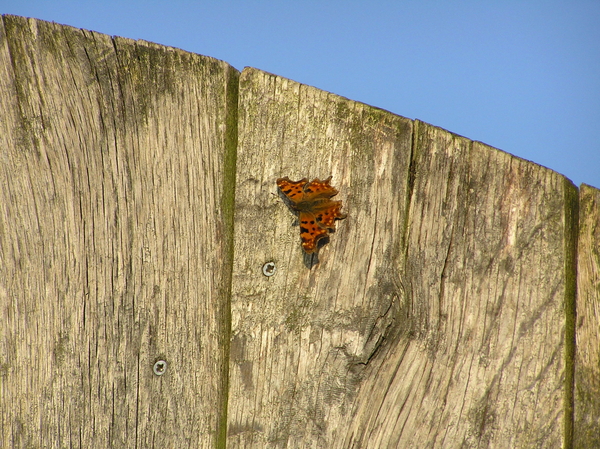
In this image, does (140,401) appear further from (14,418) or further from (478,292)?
(478,292)

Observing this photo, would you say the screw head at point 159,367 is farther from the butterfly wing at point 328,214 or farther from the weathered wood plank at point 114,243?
the butterfly wing at point 328,214

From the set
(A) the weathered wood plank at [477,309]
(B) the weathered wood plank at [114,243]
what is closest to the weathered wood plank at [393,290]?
(A) the weathered wood plank at [477,309]

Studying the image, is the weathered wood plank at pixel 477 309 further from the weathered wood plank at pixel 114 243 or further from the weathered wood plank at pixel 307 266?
the weathered wood plank at pixel 114 243

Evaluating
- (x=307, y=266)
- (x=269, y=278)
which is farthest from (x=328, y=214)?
(x=269, y=278)

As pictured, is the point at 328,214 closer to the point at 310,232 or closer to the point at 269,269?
the point at 310,232

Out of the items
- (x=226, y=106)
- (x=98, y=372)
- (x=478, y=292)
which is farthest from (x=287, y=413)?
(x=226, y=106)

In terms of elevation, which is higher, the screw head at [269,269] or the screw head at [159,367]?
the screw head at [269,269]

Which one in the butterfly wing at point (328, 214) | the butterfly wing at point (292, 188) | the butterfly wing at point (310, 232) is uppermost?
the butterfly wing at point (292, 188)

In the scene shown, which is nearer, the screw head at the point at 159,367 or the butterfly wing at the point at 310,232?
the butterfly wing at the point at 310,232
